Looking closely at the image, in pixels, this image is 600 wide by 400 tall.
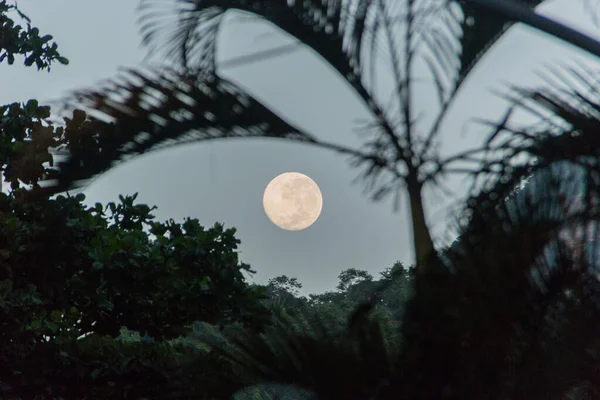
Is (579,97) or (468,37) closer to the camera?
(579,97)

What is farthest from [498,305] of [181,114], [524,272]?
[181,114]

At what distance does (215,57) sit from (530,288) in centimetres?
197

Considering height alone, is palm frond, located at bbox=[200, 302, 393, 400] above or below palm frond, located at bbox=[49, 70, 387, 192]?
below

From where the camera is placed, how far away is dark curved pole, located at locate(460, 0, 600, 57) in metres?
2.82

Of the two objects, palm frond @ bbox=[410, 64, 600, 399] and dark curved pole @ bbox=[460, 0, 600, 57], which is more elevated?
dark curved pole @ bbox=[460, 0, 600, 57]

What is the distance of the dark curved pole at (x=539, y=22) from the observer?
2.82 meters

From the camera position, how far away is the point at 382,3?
375cm

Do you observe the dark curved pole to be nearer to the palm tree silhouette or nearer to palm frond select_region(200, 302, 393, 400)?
the palm tree silhouette

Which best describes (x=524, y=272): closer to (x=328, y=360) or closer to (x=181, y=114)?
(x=328, y=360)

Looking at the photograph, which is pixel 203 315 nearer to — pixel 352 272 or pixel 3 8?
pixel 3 8

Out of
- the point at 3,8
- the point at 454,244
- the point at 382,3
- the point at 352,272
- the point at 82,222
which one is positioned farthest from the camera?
the point at 352,272

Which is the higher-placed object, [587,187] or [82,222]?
[82,222]

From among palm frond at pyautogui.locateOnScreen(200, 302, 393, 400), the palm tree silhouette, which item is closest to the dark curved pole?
the palm tree silhouette

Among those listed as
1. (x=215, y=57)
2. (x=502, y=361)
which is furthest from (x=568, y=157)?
(x=215, y=57)
